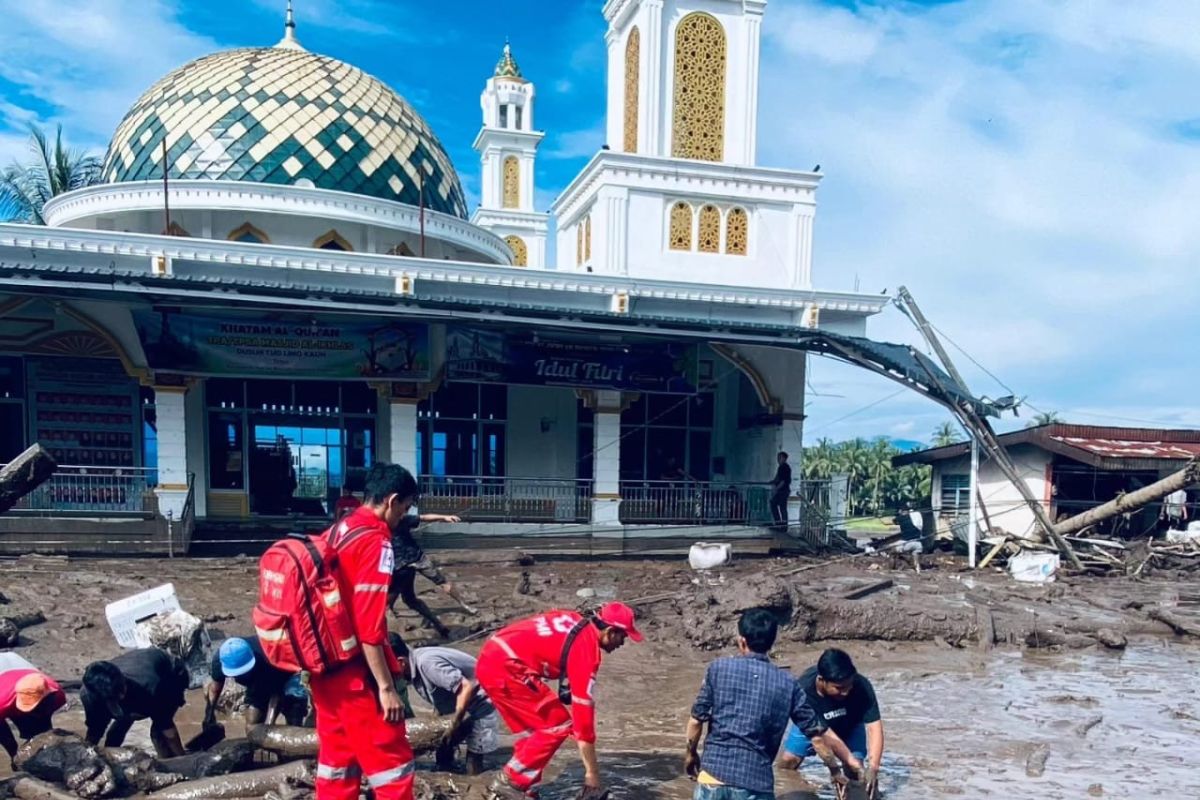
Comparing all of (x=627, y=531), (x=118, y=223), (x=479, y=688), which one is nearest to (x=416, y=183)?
(x=118, y=223)

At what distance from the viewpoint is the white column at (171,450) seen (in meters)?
12.8

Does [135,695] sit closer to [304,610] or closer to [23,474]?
[23,474]

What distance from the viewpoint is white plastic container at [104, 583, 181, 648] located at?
22.9 feet

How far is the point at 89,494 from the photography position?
12336 mm

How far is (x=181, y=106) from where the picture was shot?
16344 millimetres

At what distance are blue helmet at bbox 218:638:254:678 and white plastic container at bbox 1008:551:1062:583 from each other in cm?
1198

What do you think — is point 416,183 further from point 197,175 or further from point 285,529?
point 285,529

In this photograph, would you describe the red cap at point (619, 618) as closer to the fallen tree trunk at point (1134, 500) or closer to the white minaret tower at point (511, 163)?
the fallen tree trunk at point (1134, 500)

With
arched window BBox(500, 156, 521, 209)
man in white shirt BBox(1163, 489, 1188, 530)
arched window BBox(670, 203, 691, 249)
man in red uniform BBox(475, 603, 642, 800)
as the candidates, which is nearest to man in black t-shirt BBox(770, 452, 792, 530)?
arched window BBox(670, 203, 691, 249)

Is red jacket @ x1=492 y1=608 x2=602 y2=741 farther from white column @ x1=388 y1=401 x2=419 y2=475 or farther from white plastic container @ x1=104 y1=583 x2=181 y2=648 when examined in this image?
white column @ x1=388 y1=401 x2=419 y2=475

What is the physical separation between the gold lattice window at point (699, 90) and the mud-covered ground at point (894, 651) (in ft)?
27.9

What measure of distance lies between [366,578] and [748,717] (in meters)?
1.75

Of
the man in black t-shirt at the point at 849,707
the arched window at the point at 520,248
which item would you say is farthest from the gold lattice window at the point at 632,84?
the arched window at the point at 520,248

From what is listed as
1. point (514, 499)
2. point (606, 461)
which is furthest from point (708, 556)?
point (514, 499)
